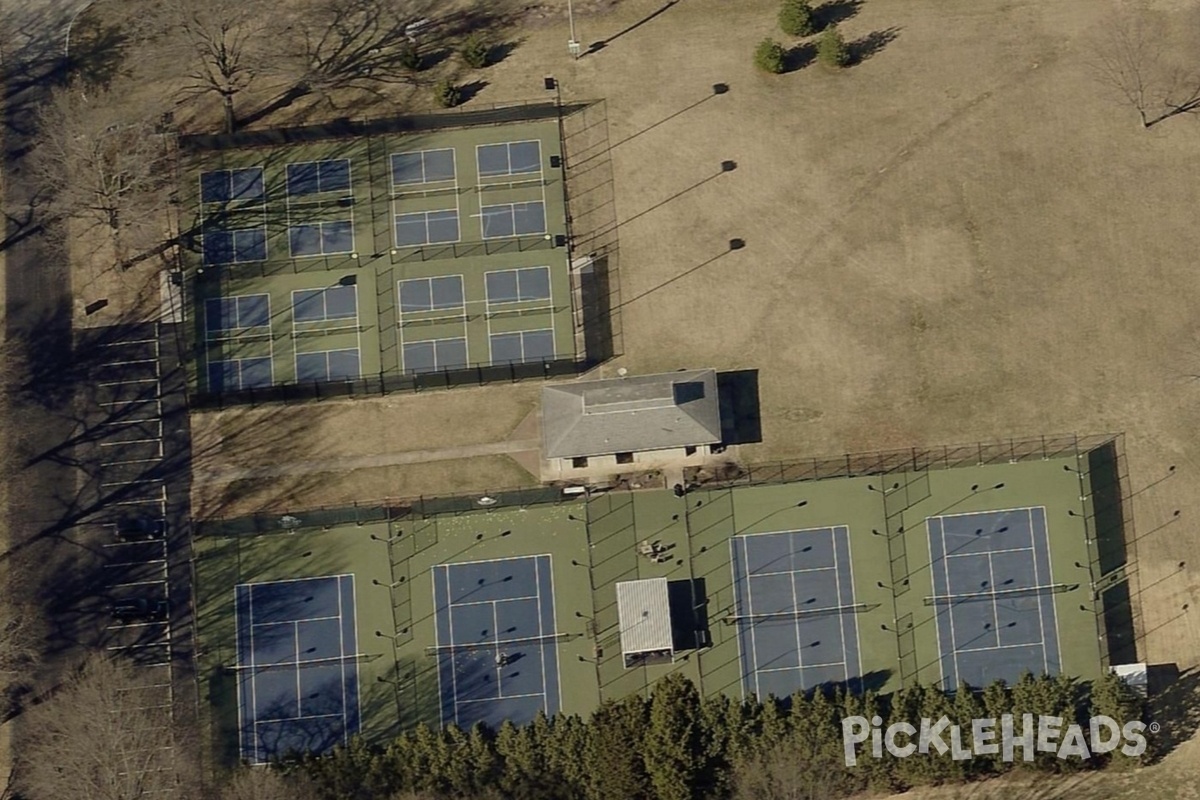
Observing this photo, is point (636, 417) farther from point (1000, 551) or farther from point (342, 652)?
point (1000, 551)

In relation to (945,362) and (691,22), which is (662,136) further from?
(945,362)

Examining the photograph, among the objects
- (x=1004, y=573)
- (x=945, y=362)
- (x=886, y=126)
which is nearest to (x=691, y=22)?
(x=886, y=126)

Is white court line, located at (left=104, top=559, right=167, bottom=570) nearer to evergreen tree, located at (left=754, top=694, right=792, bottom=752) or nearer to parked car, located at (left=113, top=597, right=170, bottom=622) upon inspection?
parked car, located at (left=113, top=597, right=170, bottom=622)

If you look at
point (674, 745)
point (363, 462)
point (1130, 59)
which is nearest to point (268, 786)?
point (363, 462)

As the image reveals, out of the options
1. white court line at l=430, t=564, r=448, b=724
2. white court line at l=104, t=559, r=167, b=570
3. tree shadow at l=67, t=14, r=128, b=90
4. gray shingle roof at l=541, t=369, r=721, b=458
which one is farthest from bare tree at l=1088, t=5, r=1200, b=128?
white court line at l=104, t=559, r=167, b=570

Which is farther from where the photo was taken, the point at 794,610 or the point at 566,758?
the point at 794,610

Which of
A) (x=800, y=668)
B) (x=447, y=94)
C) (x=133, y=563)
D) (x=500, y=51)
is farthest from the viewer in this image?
(x=500, y=51)

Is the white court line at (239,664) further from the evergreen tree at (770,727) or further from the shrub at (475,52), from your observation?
the shrub at (475,52)
